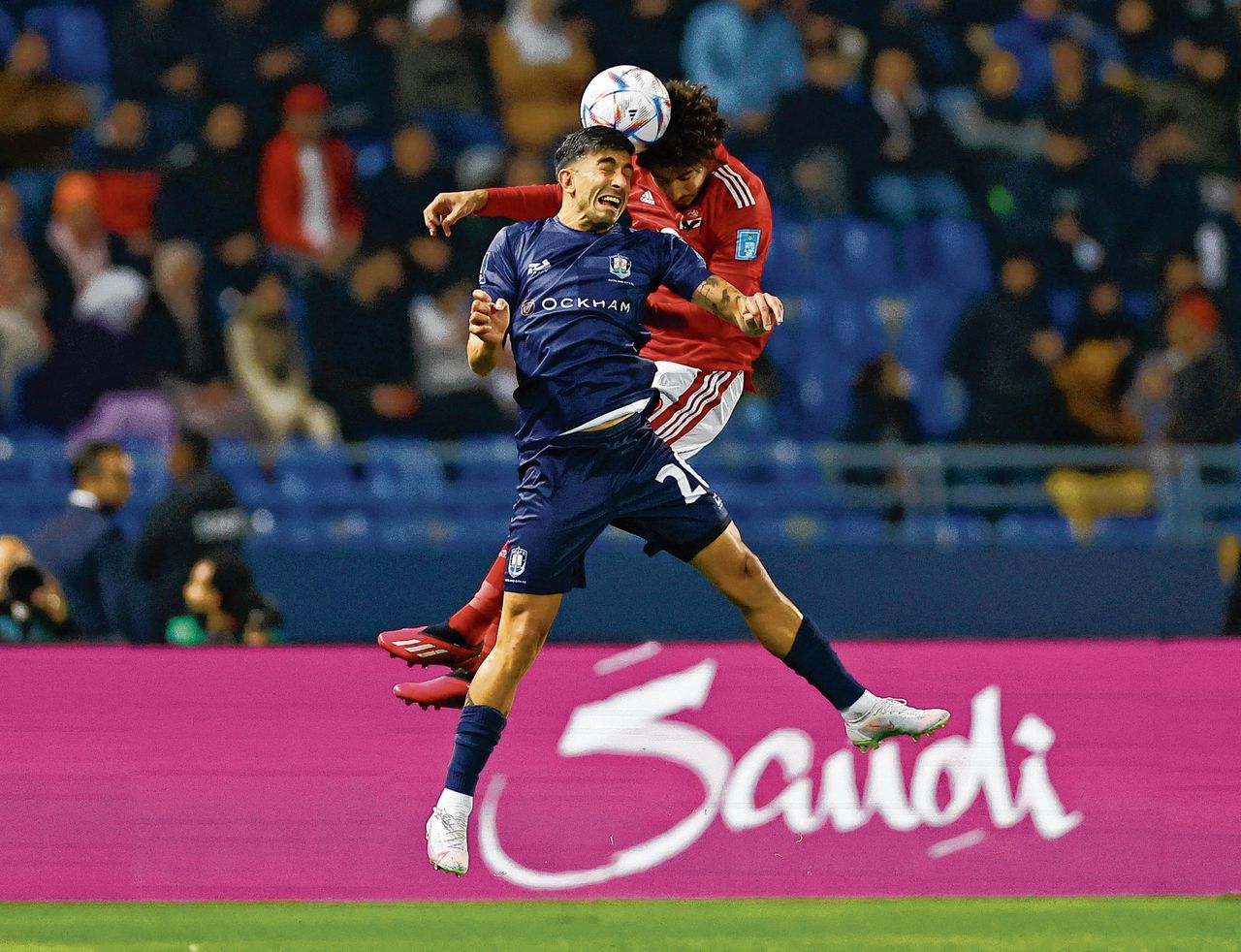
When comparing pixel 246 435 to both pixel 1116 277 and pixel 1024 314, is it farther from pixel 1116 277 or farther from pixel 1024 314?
pixel 1116 277

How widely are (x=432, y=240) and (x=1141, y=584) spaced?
15.1 ft

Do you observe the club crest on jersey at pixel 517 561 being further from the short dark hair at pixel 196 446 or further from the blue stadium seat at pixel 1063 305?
the blue stadium seat at pixel 1063 305

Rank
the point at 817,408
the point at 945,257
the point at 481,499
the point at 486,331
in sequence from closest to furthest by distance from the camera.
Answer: the point at 486,331
the point at 481,499
the point at 817,408
the point at 945,257

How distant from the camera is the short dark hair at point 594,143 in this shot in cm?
587

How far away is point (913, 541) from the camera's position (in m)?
10.9

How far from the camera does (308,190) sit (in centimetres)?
1201

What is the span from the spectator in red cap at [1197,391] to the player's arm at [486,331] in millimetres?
7018

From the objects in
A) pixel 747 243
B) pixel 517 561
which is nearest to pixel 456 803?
pixel 517 561

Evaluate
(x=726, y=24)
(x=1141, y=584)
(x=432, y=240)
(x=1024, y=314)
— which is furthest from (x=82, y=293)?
(x=1141, y=584)

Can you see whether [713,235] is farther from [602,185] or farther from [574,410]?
[574,410]

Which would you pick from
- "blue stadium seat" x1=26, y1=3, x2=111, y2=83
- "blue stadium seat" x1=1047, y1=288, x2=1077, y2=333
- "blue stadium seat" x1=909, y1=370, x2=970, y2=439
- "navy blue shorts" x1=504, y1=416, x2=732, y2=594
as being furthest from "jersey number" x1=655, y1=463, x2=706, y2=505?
"blue stadium seat" x1=26, y1=3, x2=111, y2=83

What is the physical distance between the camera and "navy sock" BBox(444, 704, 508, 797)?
6055 millimetres

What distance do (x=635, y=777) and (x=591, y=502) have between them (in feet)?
4.77

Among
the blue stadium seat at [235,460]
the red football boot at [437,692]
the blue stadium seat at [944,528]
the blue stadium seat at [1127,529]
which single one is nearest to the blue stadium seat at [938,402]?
the blue stadium seat at [944,528]
